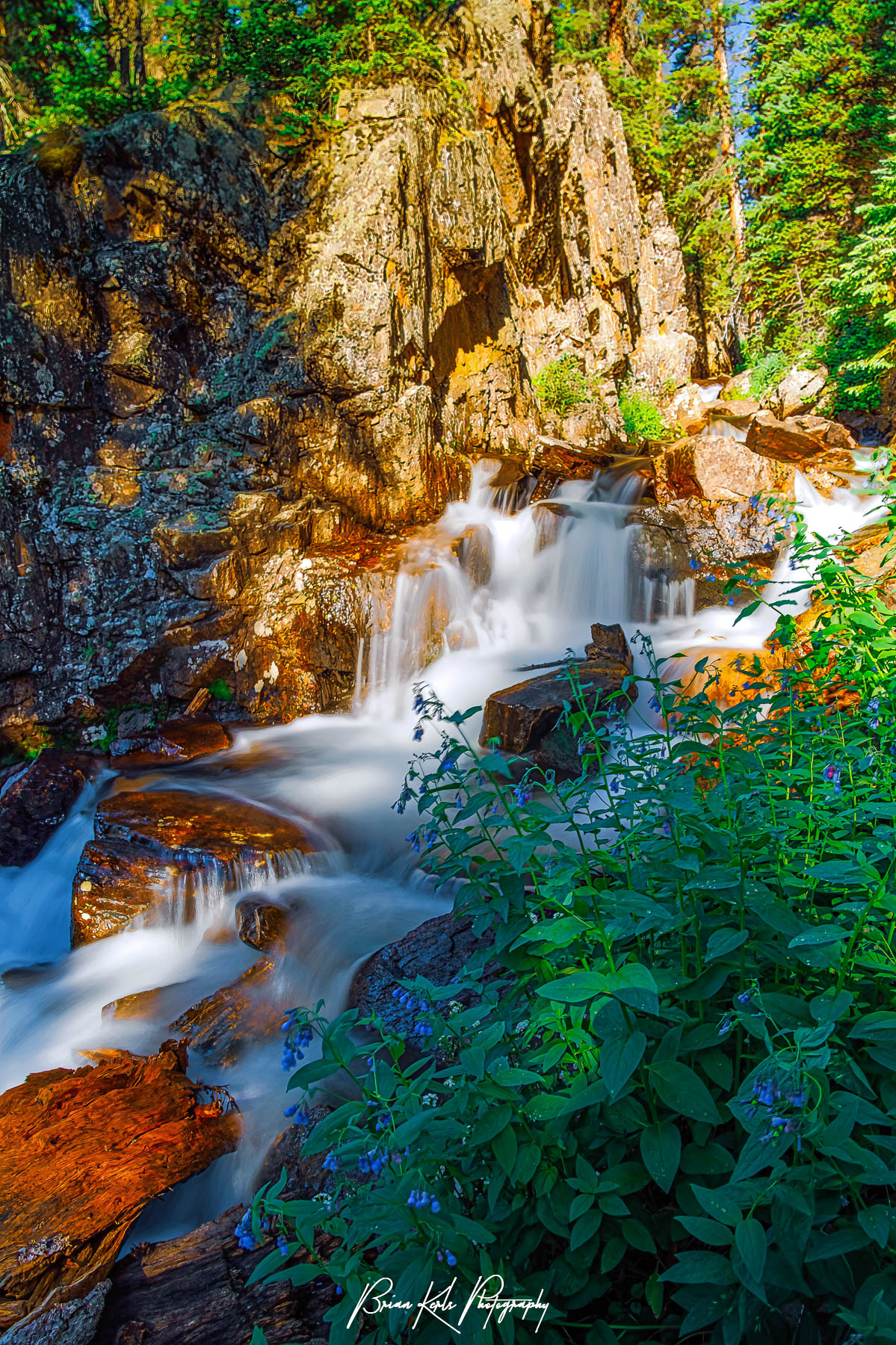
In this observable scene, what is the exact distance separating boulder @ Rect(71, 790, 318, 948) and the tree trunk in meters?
22.1

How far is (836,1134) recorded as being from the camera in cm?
105

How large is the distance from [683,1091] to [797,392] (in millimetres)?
19298

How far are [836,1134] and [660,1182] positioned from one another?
0.31 metres

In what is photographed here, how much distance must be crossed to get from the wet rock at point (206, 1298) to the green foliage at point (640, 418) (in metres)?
15.9

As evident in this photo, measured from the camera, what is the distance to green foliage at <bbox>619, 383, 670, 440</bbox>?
16297 millimetres

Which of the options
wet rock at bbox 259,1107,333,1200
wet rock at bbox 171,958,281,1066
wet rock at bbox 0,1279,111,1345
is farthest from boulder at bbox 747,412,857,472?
wet rock at bbox 0,1279,111,1345

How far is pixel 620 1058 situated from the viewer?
3.92ft

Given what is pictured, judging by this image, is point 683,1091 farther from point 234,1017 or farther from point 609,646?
point 609,646

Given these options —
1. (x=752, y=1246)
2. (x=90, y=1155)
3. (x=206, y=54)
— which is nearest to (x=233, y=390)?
(x=206, y=54)

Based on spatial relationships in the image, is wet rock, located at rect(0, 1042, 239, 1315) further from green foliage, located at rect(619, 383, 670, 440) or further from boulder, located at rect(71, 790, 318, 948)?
green foliage, located at rect(619, 383, 670, 440)

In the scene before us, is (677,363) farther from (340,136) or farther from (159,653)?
(159,653)

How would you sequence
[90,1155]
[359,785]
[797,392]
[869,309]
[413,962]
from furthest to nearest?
[797,392] < [869,309] < [359,785] < [413,962] < [90,1155]

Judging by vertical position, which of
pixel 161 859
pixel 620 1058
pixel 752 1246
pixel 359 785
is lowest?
pixel 359 785

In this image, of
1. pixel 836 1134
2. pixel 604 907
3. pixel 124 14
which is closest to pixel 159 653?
pixel 604 907
